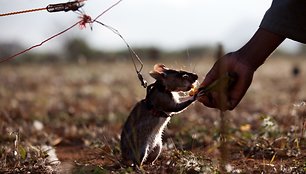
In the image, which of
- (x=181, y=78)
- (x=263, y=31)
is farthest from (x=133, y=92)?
(x=263, y=31)

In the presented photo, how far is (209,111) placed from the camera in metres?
8.50

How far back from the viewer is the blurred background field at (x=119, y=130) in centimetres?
449

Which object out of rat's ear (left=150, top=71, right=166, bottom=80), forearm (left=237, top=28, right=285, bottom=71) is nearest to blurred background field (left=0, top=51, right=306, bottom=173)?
rat's ear (left=150, top=71, right=166, bottom=80)

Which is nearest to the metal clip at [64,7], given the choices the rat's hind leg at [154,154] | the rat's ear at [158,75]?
the rat's ear at [158,75]

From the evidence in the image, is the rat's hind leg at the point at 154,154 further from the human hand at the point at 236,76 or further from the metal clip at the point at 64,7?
the metal clip at the point at 64,7

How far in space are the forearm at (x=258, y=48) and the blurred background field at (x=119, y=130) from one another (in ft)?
1.81

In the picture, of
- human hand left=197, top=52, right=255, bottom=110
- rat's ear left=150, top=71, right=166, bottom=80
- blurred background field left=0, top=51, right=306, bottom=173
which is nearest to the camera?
human hand left=197, top=52, right=255, bottom=110

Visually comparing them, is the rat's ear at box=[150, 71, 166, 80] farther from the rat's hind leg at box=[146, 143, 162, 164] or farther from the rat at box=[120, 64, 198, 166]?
the rat's hind leg at box=[146, 143, 162, 164]

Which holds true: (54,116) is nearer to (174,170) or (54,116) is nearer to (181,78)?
(181,78)

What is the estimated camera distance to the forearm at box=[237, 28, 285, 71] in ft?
13.9

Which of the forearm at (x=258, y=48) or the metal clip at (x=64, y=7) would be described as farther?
the metal clip at (x=64, y=7)

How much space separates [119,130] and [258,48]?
3.11 meters

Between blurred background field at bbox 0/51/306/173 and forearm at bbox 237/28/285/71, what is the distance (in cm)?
55

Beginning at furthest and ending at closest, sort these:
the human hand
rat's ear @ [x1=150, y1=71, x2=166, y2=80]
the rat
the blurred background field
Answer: rat's ear @ [x1=150, y1=71, x2=166, y2=80] < the rat < the blurred background field < the human hand
